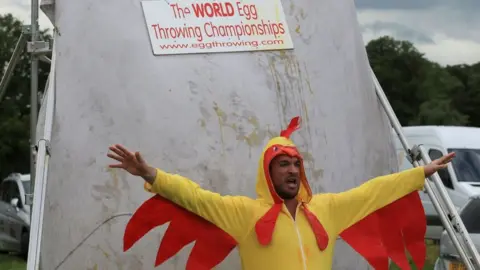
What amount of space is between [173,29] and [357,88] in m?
1.26

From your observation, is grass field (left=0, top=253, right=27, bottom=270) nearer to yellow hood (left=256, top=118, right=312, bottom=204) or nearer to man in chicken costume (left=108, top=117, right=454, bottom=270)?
man in chicken costume (left=108, top=117, right=454, bottom=270)

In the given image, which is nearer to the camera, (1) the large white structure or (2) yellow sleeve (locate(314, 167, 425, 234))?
(2) yellow sleeve (locate(314, 167, 425, 234))

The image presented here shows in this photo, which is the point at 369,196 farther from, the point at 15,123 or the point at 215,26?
the point at 15,123

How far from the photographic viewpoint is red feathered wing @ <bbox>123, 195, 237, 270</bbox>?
4805mm

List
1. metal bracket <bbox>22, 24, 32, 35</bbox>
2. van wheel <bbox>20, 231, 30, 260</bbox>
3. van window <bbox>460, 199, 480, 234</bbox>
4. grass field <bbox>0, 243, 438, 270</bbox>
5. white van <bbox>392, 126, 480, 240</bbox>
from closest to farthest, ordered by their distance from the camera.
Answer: metal bracket <bbox>22, 24, 32, 35</bbox>
van window <bbox>460, 199, 480, 234</bbox>
grass field <bbox>0, 243, 438, 270</bbox>
white van <bbox>392, 126, 480, 240</bbox>
van wheel <bbox>20, 231, 30, 260</bbox>

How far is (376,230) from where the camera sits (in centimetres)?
507

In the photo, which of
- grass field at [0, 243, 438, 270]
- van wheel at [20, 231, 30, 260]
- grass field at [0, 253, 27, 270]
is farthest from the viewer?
van wheel at [20, 231, 30, 260]

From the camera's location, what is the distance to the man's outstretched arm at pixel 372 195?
193 inches

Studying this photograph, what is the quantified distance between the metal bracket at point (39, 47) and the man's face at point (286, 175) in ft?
11.8

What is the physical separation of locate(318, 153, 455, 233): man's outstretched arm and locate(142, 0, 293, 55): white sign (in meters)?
1.16

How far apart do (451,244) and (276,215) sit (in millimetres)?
4550

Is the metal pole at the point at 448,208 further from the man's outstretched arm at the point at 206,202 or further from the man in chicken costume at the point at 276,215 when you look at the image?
the man's outstretched arm at the point at 206,202

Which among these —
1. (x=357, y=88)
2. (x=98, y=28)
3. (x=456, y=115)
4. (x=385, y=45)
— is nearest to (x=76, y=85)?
(x=98, y=28)

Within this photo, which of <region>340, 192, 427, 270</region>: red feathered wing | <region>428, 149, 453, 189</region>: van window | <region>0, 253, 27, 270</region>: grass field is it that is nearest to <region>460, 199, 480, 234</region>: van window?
<region>340, 192, 427, 270</region>: red feathered wing
